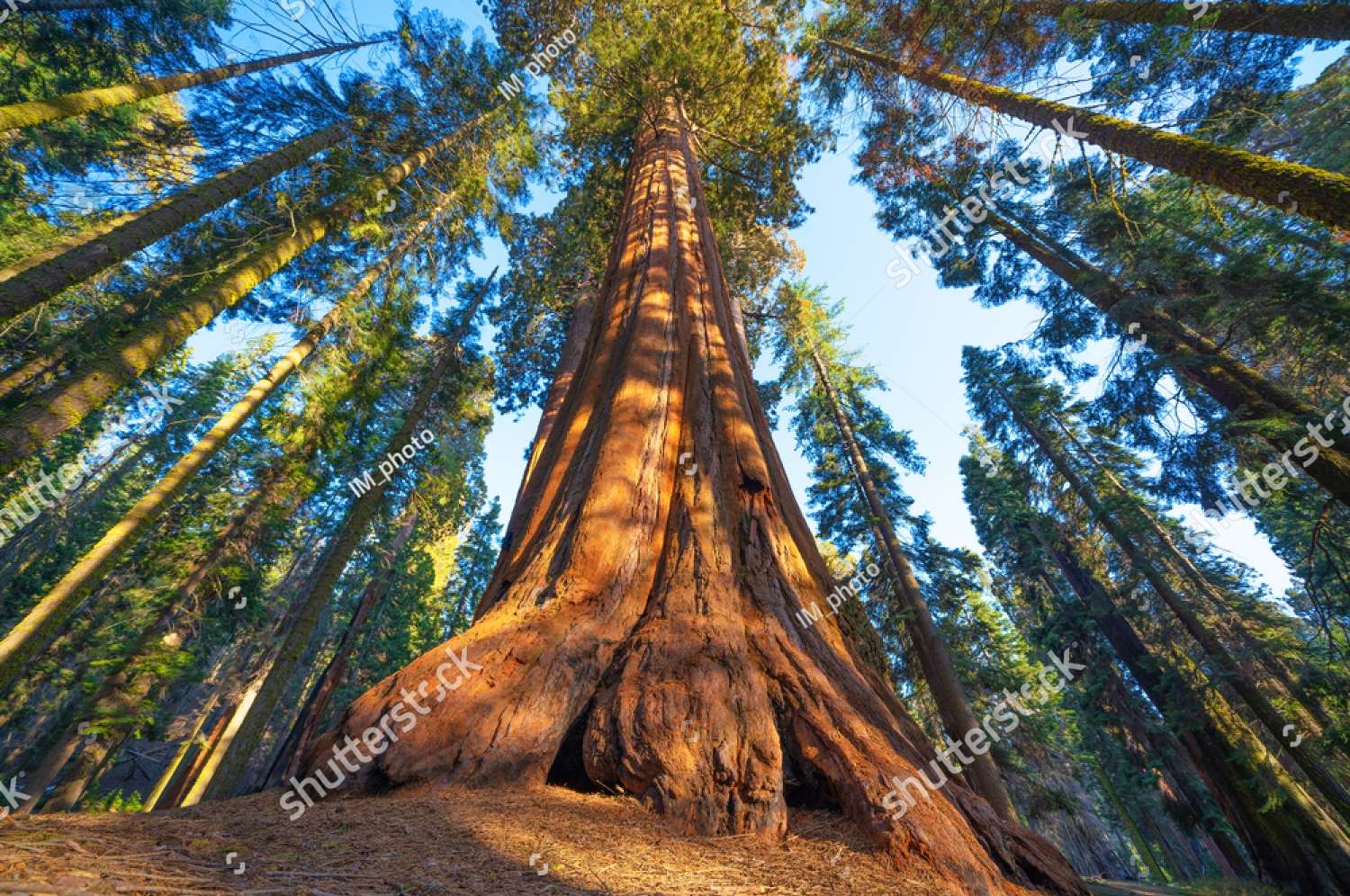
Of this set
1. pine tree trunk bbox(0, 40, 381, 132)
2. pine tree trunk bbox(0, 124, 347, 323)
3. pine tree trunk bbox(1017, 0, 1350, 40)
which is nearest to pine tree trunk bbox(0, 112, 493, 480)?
pine tree trunk bbox(0, 124, 347, 323)

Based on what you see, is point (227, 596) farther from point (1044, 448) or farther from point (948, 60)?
point (1044, 448)

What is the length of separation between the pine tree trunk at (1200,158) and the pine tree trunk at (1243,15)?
815 millimetres

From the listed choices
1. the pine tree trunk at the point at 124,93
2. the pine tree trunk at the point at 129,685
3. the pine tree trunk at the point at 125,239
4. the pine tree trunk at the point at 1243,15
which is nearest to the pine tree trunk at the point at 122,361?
the pine tree trunk at the point at 125,239

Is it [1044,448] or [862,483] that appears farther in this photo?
[1044,448]

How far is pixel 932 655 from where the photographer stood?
7812 mm

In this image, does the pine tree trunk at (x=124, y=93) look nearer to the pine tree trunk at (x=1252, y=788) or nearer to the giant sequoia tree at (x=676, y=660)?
the giant sequoia tree at (x=676, y=660)

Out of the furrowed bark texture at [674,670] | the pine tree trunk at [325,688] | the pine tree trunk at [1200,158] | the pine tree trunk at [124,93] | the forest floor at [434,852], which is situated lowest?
the forest floor at [434,852]

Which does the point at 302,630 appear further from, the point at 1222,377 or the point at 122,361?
the point at 1222,377

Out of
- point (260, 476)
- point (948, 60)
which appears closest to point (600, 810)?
point (948, 60)

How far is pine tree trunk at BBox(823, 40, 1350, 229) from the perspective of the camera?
11.0 feet

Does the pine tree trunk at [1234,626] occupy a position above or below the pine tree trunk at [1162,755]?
above

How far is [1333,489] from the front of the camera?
4699mm

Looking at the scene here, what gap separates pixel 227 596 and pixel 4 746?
26.4 metres

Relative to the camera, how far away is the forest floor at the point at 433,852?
0.98 m
